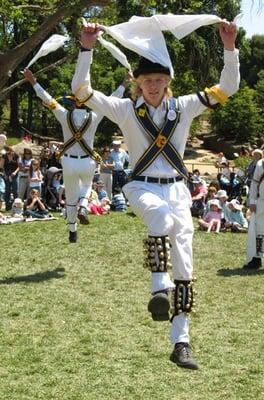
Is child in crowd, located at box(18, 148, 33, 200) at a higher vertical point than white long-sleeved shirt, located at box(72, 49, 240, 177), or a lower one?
lower

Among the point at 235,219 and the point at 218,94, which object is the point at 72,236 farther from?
the point at 218,94

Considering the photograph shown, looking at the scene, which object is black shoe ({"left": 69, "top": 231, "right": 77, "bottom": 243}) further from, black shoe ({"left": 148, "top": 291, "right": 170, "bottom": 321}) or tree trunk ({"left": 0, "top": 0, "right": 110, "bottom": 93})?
tree trunk ({"left": 0, "top": 0, "right": 110, "bottom": 93})

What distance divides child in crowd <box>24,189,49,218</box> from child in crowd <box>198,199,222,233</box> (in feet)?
12.1

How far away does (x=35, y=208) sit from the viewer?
55.4ft

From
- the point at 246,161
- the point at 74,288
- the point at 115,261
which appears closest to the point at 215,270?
the point at 115,261

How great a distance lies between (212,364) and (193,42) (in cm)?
2990

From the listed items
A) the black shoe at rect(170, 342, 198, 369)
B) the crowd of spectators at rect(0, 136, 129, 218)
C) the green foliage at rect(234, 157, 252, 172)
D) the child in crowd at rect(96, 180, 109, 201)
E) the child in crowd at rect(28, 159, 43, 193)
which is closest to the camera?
the black shoe at rect(170, 342, 198, 369)

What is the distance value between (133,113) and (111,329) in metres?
3.25

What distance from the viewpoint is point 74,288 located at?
391 inches

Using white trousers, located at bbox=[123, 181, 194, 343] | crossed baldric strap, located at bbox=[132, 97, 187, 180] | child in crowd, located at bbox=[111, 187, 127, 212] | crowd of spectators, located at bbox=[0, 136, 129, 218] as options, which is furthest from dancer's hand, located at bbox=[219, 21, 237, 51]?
child in crowd, located at bbox=[111, 187, 127, 212]

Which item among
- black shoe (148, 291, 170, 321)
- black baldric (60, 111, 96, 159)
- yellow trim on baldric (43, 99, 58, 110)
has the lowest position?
black shoe (148, 291, 170, 321)

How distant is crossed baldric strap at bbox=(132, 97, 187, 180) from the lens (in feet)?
18.2

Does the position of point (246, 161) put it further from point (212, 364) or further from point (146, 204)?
point (146, 204)

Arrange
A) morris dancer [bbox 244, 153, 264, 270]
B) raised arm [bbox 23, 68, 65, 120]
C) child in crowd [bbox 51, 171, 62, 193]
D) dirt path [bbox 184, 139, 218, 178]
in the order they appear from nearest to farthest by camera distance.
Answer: raised arm [bbox 23, 68, 65, 120] → morris dancer [bbox 244, 153, 264, 270] → child in crowd [bbox 51, 171, 62, 193] → dirt path [bbox 184, 139, 218, 178]
